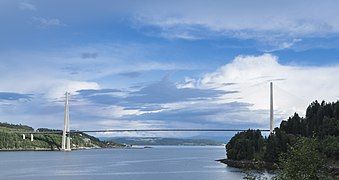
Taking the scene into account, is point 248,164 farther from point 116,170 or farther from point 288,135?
point 116,170

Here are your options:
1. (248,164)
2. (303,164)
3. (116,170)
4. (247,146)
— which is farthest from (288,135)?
(303,164)

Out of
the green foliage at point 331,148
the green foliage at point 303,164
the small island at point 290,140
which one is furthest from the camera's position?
the small island at point 290,140

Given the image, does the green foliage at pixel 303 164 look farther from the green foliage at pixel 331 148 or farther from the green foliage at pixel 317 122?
the green foliage at pixel 317 122

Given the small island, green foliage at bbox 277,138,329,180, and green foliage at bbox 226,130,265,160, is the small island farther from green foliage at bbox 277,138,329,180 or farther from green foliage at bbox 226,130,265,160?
green foliage at bbox 277,138,329,180

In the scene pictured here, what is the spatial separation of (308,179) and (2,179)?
46.4m

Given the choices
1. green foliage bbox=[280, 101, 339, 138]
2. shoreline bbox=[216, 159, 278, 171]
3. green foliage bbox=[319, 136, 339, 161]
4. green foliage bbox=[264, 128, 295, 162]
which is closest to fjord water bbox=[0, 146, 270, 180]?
shoreline bbox=[216, 159, 278, 171]

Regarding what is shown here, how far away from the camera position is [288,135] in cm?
7706

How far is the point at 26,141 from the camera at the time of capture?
625 feet

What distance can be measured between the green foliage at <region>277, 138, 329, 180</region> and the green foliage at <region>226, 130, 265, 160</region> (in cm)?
5812

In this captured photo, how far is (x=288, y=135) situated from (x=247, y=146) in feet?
39.7

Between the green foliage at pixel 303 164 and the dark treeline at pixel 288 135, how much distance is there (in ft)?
151

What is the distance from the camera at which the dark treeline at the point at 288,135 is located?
75875 millimetres

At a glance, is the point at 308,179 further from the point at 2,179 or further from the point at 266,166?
the point at 266,166

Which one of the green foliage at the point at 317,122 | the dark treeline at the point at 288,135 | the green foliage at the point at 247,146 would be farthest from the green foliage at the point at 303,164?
the green foliage at the point at 247,146
